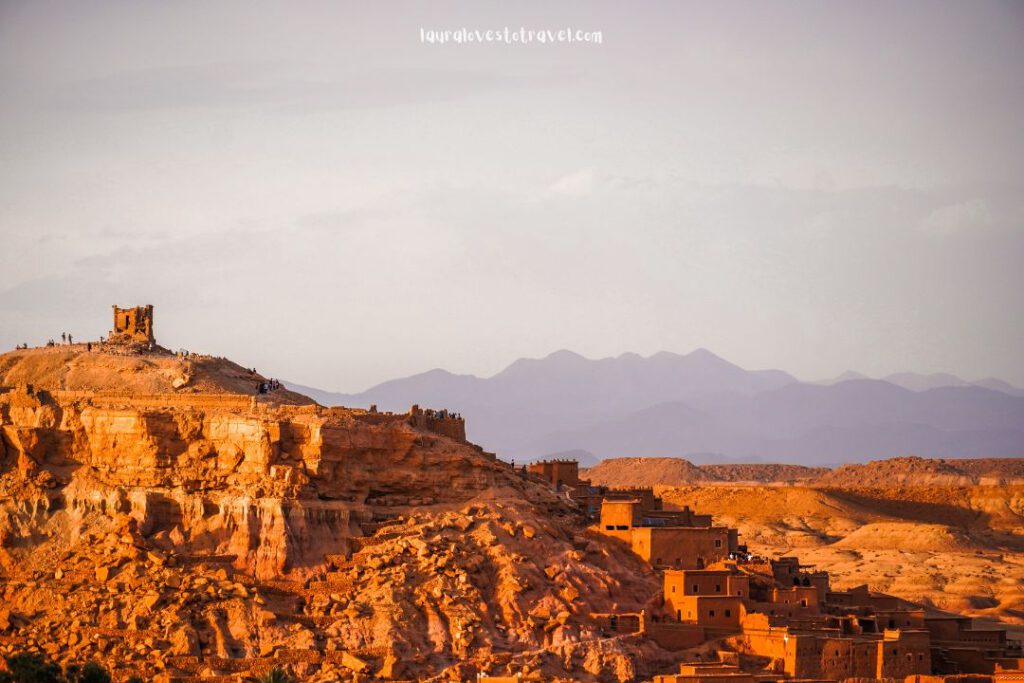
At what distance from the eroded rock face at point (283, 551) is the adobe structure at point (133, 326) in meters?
5.55

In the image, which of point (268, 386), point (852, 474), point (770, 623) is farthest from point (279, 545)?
point (852, 474)

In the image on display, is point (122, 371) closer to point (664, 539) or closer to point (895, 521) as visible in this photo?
point (664, 539)

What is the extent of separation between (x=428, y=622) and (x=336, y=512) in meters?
4.45

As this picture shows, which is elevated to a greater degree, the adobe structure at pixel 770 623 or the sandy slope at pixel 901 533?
the sandy slope at pixel 901 533

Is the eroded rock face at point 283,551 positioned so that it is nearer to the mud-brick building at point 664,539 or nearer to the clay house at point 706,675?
the mud-brick building at point 664,539

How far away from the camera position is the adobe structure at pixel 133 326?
207 ft

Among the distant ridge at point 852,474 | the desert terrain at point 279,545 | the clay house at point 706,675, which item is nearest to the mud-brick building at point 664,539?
the desert terrain at point 279,545

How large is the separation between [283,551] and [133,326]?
523 inches

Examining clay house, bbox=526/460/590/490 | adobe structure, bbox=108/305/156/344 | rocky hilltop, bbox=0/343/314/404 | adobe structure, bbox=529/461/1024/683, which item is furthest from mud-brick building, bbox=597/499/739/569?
adobe structure, bbox=108/305/156/344

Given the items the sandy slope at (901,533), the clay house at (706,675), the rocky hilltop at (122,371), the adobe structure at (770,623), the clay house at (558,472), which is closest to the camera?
the clay house at (706,675)

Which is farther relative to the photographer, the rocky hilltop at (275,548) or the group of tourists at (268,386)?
the group of tourists at (268,386)

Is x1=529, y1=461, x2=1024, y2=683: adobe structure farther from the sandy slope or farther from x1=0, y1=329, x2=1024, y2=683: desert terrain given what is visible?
the sandy slope

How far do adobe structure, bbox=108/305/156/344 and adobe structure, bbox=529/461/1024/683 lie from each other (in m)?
14.7

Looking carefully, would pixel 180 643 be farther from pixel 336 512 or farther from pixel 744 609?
pixel 744 609
